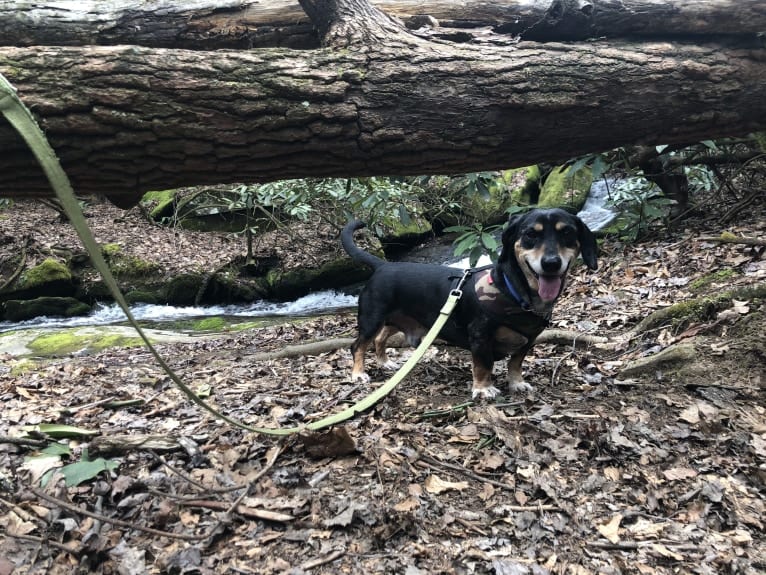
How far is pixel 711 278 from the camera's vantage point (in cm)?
504

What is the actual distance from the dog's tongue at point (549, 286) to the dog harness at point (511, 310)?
19 cm

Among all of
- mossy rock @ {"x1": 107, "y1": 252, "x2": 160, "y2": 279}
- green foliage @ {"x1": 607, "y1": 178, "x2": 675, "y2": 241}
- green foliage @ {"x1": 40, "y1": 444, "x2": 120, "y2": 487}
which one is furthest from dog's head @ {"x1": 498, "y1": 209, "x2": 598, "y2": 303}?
mossy rock @ {"x1": 107, "y1": 252, "x2": 160, "y2": 279}

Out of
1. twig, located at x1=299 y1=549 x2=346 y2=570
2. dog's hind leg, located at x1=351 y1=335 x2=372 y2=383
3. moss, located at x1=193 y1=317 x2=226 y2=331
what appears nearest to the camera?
twig, located at x1=299 y1=549 x2=346 y2=570

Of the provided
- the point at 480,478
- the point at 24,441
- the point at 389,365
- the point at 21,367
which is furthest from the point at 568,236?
the point at 21,367

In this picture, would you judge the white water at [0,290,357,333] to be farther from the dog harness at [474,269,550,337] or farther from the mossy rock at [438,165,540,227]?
the dog harness at [474,269,550,337]

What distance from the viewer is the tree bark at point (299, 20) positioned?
289cm

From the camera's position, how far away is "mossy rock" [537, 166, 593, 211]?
38.6 ft

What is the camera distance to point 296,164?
2.49 meters

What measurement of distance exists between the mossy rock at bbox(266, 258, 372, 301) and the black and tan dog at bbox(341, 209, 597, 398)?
7.49 metres

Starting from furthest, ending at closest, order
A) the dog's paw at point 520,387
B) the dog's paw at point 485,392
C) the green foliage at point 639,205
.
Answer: the green foliage at point 639,205 < the dog's paw at point 520,387 < the dog's paw at point 485,392

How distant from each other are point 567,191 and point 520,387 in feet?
30.4

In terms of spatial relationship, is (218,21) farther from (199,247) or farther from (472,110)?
(199,247)

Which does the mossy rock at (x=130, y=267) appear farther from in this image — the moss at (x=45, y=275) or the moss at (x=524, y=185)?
the moss at (x=524, y=185)

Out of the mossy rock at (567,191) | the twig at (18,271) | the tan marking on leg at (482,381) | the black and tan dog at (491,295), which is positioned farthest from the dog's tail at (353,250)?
the twig at (18,271)
